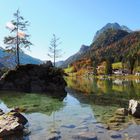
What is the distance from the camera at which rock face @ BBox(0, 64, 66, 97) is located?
66875 mm

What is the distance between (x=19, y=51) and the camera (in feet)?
259

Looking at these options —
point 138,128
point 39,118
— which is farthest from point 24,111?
point 138,128

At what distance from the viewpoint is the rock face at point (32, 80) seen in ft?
219

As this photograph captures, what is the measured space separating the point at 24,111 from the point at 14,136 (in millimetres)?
11739

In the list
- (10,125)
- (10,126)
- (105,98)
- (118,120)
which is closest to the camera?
(10,126)

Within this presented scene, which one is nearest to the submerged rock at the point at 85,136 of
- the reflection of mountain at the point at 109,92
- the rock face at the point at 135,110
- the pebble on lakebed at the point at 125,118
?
the pebble on lakebed at the point at 125,118

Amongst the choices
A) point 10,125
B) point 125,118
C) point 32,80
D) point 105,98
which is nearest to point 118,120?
point 125,118

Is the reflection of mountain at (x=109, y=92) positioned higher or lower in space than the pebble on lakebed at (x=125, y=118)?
higher

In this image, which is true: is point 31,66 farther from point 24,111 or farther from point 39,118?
point 39,118

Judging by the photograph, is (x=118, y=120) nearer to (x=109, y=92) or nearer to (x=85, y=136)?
(x=85, y=136)

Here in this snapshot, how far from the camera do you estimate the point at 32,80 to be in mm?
68062

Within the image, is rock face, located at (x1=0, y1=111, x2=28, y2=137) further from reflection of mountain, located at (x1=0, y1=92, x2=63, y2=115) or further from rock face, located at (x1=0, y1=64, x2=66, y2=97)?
rock face, located at (x1=0, y1=64, x2=66, y2=97)

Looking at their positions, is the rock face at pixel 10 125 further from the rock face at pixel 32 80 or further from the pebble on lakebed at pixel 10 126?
the rock face at pixel 32 80

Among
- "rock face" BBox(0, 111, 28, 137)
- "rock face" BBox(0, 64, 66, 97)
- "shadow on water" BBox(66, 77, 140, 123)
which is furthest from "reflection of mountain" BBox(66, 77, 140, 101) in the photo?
"rock face" BBox(0, 111, 28, 137)
